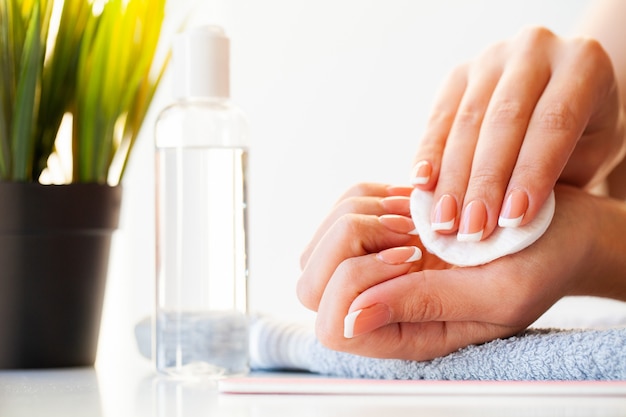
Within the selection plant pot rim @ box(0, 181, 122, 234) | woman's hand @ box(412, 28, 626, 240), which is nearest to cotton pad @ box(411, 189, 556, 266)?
woman's hand @ box(412, 28, 626, 240)

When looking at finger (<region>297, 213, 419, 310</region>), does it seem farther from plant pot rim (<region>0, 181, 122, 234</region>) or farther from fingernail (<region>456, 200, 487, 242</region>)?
plant pot rim (<region>0, 181, 122, 234</region>)

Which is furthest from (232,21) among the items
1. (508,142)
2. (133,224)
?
(508,142)

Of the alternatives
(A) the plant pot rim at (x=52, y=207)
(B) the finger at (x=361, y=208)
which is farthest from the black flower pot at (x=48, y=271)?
(B) the finger at (x=361, y=208)

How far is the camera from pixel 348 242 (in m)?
0.58

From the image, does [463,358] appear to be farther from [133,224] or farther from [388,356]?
[133,224]

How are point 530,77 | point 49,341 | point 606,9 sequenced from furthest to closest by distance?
point 606,9
point 49,341
point 530,77

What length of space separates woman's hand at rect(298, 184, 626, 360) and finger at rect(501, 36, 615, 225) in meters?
0.04

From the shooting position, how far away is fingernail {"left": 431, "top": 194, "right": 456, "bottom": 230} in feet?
1.83

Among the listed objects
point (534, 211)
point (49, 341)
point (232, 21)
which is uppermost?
point (232, 21)

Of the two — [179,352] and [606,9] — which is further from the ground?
[606,9]

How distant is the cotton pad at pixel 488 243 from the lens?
21.8 inches

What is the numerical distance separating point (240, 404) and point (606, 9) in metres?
0.78

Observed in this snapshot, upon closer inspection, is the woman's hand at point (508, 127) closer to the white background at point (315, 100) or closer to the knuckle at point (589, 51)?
the knuckle at point (589, 51)

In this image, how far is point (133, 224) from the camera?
1.48 meters
